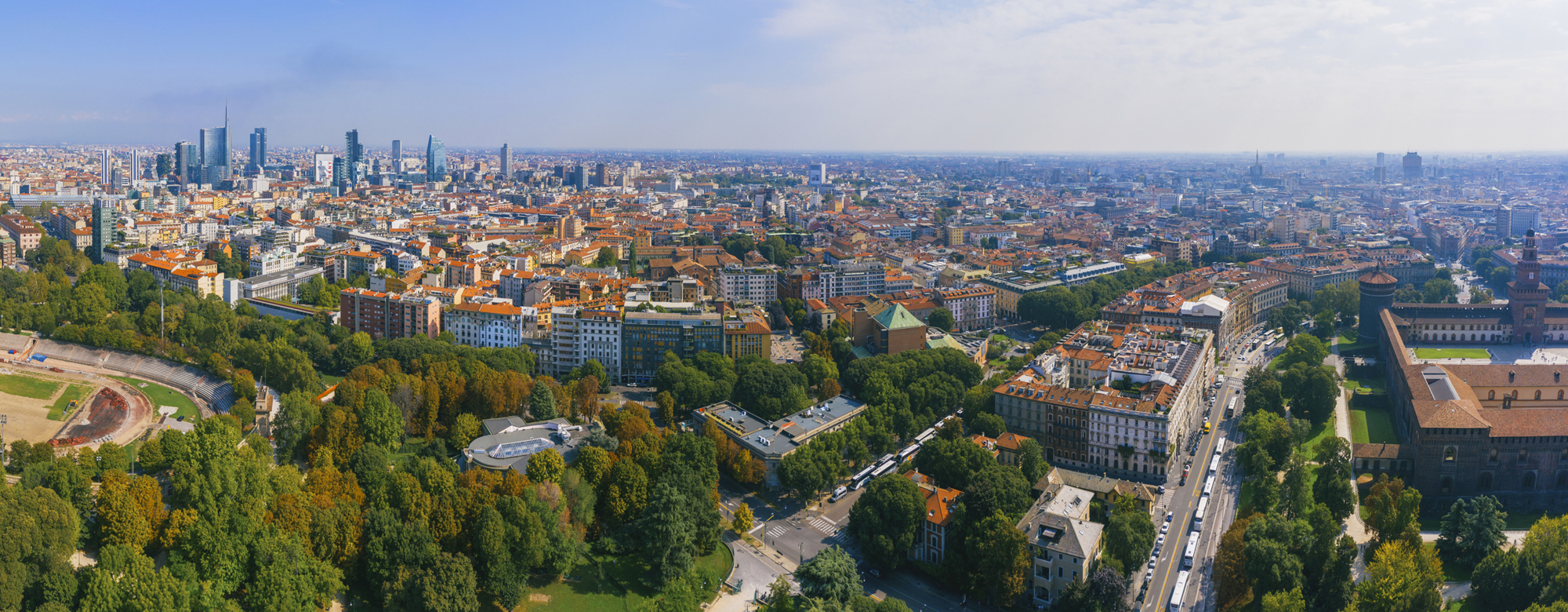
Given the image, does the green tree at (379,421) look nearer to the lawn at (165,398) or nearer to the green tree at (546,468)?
the green tree at (546,468)

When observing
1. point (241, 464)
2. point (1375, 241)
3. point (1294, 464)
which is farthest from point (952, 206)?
point (241, 464)

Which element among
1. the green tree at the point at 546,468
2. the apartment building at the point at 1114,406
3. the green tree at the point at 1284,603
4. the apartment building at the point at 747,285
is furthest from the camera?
the apartment building at the point at 747,285

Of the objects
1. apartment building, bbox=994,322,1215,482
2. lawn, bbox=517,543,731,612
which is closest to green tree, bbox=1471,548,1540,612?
apartment building, bbox=994,322,1215,482

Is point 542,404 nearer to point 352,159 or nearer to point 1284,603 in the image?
point 1284,603

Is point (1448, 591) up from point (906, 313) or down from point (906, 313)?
down

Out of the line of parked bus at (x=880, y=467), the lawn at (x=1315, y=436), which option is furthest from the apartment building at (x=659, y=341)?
the lawn at (x=1315, y=436)

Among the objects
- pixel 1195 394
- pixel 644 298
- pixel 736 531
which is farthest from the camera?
pixel 644 298

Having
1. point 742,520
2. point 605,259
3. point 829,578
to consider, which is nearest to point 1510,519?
point 829,578

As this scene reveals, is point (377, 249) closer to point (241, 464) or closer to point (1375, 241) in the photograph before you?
point (241, 464)
